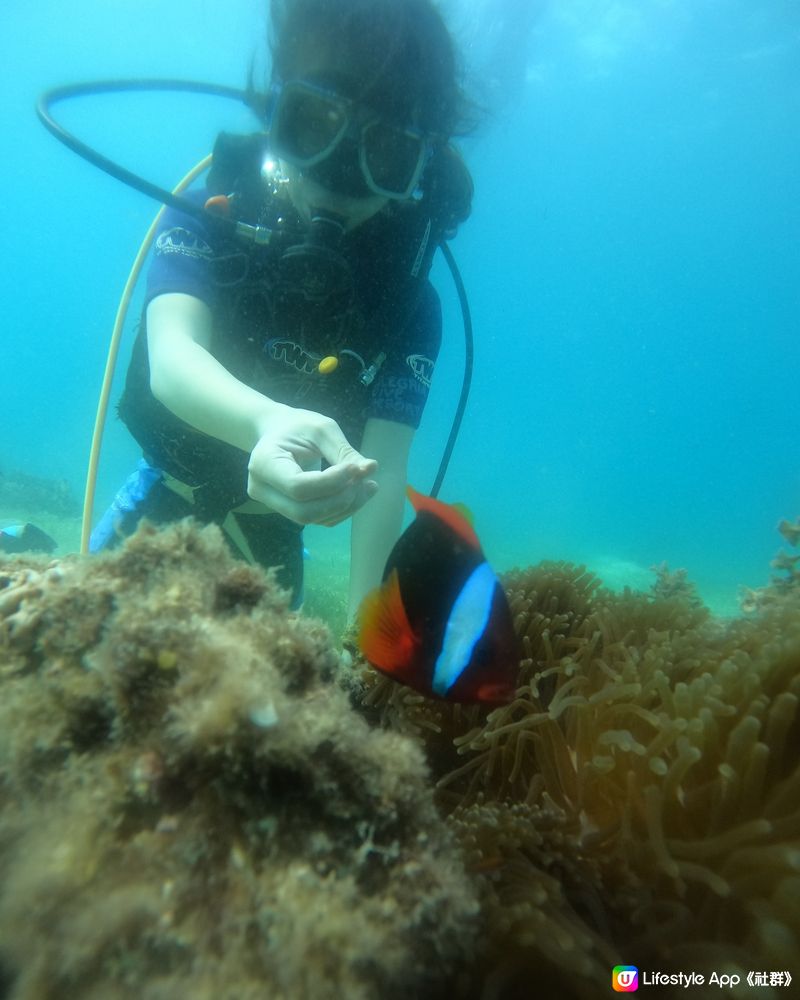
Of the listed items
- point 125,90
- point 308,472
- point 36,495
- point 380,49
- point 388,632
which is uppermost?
point 36,495

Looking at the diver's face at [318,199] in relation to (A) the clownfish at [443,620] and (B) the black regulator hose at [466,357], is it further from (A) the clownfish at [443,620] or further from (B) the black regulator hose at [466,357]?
(A) the clownfish at [443,620]

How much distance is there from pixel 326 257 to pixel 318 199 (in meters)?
0.41

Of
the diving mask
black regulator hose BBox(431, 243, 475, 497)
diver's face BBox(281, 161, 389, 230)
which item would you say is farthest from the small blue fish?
the diving mask

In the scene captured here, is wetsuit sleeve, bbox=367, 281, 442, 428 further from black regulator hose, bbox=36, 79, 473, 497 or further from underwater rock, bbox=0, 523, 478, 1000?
underwater rock, bbox=0, 523, 478, 1000

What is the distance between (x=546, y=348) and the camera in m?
89.1

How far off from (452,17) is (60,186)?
10711 centimetres

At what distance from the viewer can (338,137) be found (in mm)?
2746

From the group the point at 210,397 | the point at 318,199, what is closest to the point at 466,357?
the point at 318,199

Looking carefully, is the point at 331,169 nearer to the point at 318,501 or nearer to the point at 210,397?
the point at 210,397

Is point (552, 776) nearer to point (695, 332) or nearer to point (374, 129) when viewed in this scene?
point (374, 129)

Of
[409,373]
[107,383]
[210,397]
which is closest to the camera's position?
[210,397]

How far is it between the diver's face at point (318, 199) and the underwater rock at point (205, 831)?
8.52 ft

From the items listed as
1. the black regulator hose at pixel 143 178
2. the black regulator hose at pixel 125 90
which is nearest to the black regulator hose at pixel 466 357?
the black regulator hose at pixel 143 178

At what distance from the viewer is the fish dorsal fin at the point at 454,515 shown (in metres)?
1.14
